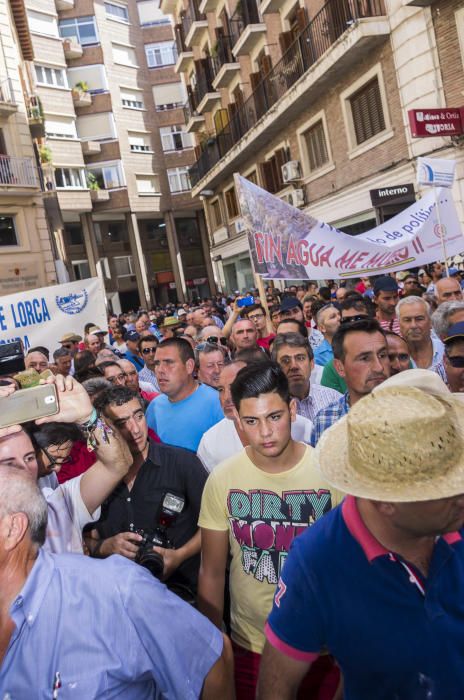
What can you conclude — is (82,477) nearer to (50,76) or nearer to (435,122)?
(435,122)

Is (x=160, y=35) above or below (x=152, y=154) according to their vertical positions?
above

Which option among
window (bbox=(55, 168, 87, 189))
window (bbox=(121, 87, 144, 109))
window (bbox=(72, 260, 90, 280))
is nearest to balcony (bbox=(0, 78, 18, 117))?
window (bbox=(55, 168, 87, 189))

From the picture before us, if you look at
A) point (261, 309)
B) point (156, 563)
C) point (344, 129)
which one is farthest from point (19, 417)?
point (344, 129)

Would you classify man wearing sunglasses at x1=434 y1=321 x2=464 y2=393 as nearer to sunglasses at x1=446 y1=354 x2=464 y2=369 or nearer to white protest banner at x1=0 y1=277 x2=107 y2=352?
sunglasses at x1=446 y1=354 x2=464 y2=369

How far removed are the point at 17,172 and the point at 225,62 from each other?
29.2 ft

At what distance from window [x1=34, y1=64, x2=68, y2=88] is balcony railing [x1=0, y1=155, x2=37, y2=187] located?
12.7m

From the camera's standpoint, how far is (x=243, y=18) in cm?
2036

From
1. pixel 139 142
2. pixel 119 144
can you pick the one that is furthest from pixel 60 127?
pixel 139 142

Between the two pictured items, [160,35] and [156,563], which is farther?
[160,35]

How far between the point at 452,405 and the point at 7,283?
2065cm

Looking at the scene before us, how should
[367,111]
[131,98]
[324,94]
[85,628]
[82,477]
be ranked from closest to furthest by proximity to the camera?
1. [85,628]
2. [82,477]
3. [367,111]
4. [324,94]
5. [131,98]

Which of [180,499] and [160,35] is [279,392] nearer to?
[180,499]

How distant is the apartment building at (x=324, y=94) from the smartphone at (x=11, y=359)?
9702 mm

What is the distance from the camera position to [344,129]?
1520cm
